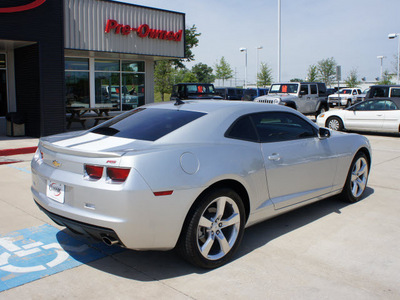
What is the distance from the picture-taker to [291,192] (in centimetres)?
463

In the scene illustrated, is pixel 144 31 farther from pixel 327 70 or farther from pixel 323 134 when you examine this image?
pixel 327 70

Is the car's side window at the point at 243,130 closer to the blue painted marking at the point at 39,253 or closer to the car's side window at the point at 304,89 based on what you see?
the blue painted marking at the point at 39,253

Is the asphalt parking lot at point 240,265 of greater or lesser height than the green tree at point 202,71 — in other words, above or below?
below

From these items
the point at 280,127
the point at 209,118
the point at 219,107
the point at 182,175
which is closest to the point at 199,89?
the point at 280,127

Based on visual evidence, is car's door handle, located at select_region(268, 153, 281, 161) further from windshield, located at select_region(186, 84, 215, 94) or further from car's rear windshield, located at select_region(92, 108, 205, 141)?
windshield, located at select_region(186, 84, 215, 94)

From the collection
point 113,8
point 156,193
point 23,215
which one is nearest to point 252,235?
point 156,193

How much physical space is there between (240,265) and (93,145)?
5.76ft

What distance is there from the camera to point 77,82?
17.2 metres

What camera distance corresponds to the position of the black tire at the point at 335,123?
16250 mm

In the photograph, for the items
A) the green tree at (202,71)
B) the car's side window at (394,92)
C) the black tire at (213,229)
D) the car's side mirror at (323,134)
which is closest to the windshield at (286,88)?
the car's side window at (394,92)

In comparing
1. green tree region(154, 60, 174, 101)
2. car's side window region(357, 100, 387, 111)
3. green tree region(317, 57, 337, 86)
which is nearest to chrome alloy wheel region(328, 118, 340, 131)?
car's side window region(357, 100, 387, 111)

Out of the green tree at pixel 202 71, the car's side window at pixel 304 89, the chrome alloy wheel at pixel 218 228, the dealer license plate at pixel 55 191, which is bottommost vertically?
the chrome alloy wheel at pixel 218 228

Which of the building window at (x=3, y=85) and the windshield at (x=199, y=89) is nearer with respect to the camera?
the building window at (x=3, y=85)

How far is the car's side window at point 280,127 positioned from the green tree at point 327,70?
6045cm
